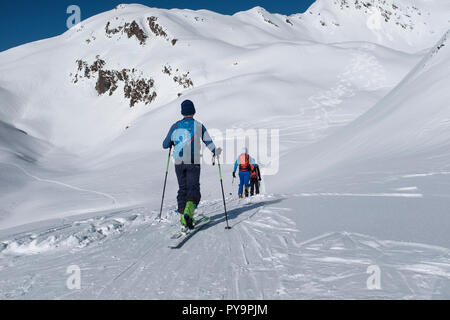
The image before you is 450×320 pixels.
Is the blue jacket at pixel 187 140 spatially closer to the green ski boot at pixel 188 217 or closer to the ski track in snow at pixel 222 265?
the green ski boot at pixel 188 217

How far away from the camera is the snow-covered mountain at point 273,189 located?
10.4 ft

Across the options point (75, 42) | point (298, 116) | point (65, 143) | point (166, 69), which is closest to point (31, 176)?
point (298, 116)

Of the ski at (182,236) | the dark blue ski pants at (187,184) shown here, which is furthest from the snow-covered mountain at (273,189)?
the dark blue ski pants at (187,184)

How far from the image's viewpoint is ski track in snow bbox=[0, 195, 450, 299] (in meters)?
2.85

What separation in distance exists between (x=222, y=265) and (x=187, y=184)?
7.02 feet

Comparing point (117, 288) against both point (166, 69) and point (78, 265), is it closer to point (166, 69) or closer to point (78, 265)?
point (78, 265)

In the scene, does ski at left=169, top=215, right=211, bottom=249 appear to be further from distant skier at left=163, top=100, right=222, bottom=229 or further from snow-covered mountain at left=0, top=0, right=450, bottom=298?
distant skier at left=163, top=100, right=222, bottom=229

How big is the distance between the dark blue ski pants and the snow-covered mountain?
0.57 m

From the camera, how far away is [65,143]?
165 ft

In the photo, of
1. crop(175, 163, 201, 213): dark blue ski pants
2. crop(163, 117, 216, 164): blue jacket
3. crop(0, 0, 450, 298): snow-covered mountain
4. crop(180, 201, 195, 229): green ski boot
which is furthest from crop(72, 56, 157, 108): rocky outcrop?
crop(180, 201, 195, 229): green ski boot

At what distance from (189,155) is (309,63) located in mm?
42159

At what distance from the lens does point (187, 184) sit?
5465 millimetres

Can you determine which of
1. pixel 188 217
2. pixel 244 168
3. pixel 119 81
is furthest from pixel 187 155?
pixel 119 81

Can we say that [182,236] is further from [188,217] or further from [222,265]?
[222,265]
